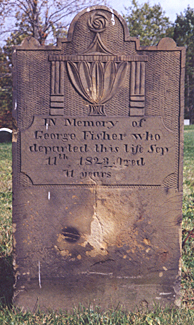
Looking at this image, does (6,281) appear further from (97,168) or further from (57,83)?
(57,83)

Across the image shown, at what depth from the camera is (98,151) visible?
3072 mm

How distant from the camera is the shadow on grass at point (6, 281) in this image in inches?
128

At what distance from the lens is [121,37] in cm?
301

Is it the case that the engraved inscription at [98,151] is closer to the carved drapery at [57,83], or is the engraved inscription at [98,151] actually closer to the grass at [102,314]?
the carved drapery at [57,83]

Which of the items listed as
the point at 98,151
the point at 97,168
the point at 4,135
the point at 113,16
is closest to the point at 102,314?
the point at 97,168

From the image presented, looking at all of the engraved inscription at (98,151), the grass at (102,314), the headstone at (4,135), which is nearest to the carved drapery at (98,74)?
the engraved inscription at (98,151)

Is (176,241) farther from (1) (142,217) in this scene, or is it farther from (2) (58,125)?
(2) (58,125)

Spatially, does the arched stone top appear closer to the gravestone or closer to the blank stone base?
the gravestone

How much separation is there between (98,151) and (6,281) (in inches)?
69.2

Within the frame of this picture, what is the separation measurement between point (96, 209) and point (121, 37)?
1.54 m

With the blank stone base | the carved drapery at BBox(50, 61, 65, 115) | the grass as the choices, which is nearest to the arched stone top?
the carved drapery at BBox(50, 61, 65, 115)

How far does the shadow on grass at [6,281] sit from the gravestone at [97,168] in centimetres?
22

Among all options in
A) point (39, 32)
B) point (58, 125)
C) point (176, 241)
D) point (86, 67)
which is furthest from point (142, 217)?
point (39, 32)

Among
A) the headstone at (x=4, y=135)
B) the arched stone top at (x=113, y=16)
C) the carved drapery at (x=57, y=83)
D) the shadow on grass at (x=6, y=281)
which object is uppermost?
the arched stone top at (x=113, y=16)
